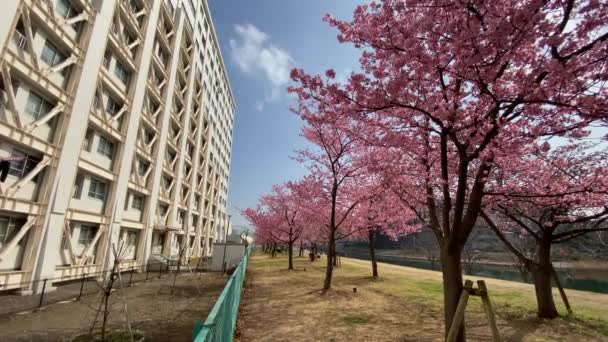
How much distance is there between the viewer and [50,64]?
1455cm

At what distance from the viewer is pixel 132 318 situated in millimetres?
9891

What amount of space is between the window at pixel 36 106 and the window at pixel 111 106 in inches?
193

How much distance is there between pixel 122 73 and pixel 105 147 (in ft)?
17.9

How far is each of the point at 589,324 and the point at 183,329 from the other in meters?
13.2

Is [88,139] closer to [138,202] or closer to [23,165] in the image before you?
[23,165]

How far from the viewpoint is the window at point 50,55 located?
14.2 m

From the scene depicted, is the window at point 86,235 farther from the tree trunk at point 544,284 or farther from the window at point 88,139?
the tree trunk at point 544,284

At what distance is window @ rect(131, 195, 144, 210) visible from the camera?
23.6 meters

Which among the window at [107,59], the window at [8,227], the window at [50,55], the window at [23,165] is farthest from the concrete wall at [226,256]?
the window at [50,55]

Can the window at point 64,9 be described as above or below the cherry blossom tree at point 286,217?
above

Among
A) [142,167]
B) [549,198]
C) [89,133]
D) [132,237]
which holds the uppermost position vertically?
[89,133]

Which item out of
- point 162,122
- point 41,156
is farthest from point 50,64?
point 162,122

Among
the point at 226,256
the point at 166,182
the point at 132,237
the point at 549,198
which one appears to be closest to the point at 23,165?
the point at 132,237

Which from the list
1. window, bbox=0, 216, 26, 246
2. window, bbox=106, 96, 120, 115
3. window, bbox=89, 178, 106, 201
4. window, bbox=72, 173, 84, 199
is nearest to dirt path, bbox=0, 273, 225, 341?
window, bbox=0, 216, 26, 246
